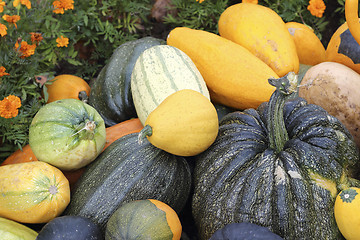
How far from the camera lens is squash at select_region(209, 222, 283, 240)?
152 centimetres

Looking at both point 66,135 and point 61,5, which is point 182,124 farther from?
point 61,5

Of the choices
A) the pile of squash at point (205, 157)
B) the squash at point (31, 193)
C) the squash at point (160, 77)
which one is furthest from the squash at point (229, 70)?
the squash at point (31, 193)

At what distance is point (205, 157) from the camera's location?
2061 mm

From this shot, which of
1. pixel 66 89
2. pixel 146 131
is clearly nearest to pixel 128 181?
pixel 146 131

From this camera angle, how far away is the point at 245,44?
2.62 meters

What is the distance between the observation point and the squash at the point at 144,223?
1.64m

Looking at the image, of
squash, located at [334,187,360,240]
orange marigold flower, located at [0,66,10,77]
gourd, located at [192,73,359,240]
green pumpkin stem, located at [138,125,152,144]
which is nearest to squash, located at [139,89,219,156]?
green pumpkin stem, located at [138,125,152,144]

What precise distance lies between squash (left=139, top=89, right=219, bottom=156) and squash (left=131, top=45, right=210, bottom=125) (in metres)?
0.27

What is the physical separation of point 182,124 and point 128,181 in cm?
42

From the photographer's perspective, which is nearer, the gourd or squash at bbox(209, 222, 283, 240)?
squash at bbox(209, 222, 283, 240)

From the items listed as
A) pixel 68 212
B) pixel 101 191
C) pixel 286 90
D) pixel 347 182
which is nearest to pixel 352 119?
pixel 347 182

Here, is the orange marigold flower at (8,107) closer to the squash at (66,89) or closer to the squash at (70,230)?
the squash at (66,89)

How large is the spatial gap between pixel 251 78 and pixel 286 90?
0.64 metres

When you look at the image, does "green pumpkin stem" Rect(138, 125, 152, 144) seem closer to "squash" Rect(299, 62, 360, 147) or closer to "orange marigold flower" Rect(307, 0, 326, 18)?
"squash" Rect(299, 62, 360, 147)
